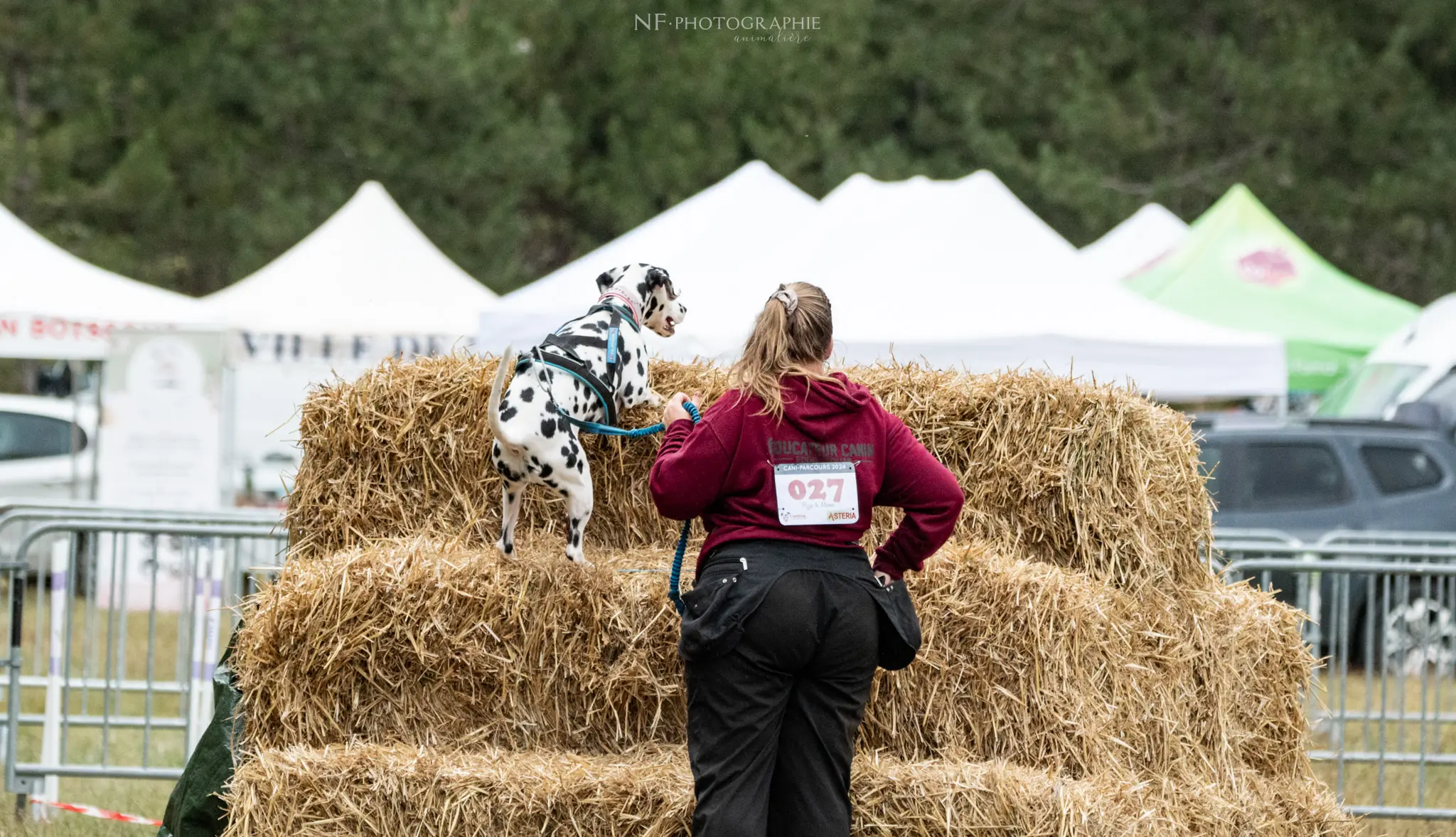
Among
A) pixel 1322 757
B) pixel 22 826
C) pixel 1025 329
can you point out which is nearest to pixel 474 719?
pixel 22 826

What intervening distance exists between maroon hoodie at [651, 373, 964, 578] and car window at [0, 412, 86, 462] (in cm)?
1238

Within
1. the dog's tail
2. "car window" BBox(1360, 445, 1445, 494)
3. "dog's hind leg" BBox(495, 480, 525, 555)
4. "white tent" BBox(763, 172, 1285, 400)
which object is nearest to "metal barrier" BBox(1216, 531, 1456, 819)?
"car window" BBox(1360, 445, 1445, 494)

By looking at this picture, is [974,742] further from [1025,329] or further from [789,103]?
[789,103]

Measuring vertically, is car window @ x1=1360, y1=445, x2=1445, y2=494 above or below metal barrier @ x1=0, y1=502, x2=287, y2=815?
above

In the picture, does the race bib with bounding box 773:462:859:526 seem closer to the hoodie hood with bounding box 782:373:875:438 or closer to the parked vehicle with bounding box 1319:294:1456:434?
the hoodie hood with bounding box 782:373:875:438

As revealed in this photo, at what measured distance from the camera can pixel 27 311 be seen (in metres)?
12.3

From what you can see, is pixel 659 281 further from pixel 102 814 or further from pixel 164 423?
pixel 164 423

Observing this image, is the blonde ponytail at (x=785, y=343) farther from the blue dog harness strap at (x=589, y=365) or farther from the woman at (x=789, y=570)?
the blue dog harness strap at (x=589, y=365)

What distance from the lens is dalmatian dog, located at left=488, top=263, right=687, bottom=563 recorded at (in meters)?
4.44

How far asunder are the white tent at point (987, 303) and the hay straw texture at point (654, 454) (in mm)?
4433

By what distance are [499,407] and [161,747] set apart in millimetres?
5154

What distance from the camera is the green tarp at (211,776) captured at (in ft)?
16.4

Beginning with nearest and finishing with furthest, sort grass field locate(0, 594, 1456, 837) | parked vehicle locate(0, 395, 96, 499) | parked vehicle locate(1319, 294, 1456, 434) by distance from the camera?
grass field locate(0, 594, 1456, 837) < parked vehicle locate(1319, 294, 1456, 434) < parked vehicle locate(0, 395, 96, 499)

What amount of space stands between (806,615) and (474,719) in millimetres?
1332
